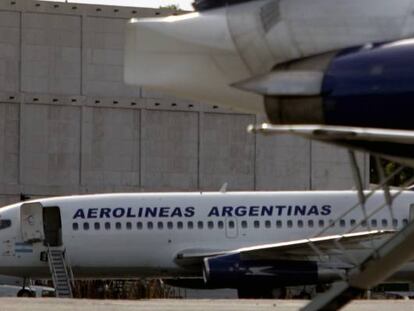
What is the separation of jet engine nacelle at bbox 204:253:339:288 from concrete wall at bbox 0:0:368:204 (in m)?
20.2

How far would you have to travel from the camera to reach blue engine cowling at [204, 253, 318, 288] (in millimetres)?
32312

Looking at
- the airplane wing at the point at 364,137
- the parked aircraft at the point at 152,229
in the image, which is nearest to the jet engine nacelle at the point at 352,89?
the airplane wing at the point at 364,137

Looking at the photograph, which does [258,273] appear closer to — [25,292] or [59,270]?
[59,270]

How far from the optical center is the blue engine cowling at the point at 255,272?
106 feet

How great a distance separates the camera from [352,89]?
11711mm

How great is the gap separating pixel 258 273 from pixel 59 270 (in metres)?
5.03

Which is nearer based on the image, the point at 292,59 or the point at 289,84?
the point at 289,84

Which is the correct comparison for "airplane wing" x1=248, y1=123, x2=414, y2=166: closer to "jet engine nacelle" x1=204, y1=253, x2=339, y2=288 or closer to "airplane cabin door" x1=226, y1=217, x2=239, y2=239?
"jet engine nacelle" x1=204, y1=253, x2=339, y2=288

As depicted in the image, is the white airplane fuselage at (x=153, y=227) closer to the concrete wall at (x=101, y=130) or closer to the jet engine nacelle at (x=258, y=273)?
the jet engine nacelle at (x=258, y=273)

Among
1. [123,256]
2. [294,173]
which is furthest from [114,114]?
[123,256]

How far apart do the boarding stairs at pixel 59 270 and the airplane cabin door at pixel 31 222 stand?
0.51 metres

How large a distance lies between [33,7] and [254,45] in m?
40.8

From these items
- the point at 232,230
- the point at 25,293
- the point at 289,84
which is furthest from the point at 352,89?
the point at 25,293

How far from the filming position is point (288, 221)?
1383 inches
